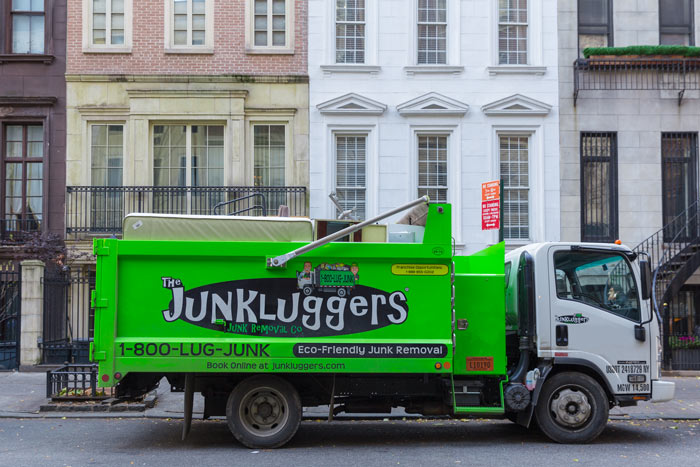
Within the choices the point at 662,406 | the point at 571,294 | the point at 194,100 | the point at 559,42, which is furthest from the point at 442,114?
the point at 571,294

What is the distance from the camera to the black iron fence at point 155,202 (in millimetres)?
18562

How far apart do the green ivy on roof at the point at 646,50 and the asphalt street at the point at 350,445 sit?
9574 mm

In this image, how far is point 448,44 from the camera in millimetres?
19359

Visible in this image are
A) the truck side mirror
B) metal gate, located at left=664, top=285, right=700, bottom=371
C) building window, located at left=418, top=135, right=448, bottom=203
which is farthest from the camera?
building window, located at left=418, top=135, right=448, bottom=203

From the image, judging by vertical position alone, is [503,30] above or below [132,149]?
above

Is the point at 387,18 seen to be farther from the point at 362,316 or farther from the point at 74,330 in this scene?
the point at 362,316

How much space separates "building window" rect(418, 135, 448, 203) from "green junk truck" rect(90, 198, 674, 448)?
29.7 feet

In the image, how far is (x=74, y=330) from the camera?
18047 mm

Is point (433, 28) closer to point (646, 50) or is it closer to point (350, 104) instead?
point (350, 104)

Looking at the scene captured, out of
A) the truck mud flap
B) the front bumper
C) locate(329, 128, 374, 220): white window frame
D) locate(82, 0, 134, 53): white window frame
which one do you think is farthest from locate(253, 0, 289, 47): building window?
the front bumper

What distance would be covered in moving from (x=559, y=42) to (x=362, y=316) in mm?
12031

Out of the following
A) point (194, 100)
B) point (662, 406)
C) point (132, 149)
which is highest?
point (194, 100)

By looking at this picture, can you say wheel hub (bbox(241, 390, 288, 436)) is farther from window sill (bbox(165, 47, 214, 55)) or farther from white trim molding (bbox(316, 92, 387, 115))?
window sill (bbox(165, 47, 214, 55))

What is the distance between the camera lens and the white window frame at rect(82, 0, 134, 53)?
1891 centimetres
